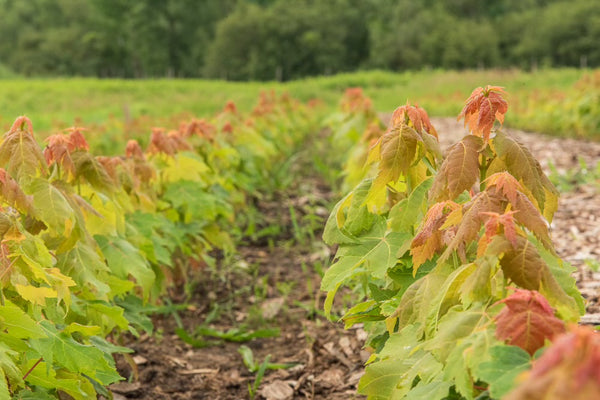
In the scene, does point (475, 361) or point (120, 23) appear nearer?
point (475, 361)

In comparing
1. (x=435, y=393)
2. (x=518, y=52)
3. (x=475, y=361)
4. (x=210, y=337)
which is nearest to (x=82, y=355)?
(x=435, y=393)

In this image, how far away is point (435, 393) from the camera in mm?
1332

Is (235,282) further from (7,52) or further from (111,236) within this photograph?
(7,52)

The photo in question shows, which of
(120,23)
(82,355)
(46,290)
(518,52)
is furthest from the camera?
(120,23)

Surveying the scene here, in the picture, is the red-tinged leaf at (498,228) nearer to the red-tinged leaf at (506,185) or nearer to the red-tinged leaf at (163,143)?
the red-tinged leaf at (506,185)

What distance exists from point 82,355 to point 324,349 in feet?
5.59

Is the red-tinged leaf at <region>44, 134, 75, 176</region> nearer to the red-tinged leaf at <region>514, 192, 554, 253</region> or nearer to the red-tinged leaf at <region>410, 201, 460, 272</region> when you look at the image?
the red-tinged leaf at <region>410, 201, 460, 272</region>

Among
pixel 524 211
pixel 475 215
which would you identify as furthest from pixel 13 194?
pixel 524 211

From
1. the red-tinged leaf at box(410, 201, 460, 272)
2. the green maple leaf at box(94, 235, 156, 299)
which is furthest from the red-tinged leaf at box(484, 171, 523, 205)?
the green maple leaf at box(94, 235, 156, 299)

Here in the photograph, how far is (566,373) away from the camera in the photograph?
0.70 m

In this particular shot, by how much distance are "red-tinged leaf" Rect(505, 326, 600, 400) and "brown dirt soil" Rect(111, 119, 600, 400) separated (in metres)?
2.03

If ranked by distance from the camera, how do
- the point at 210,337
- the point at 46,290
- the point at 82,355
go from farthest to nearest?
the point at 210,337
the point at 82,355
the point at 46,290

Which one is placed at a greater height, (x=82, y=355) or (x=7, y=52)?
(x=7, y=52)

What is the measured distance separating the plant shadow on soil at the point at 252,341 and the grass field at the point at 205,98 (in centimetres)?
399
